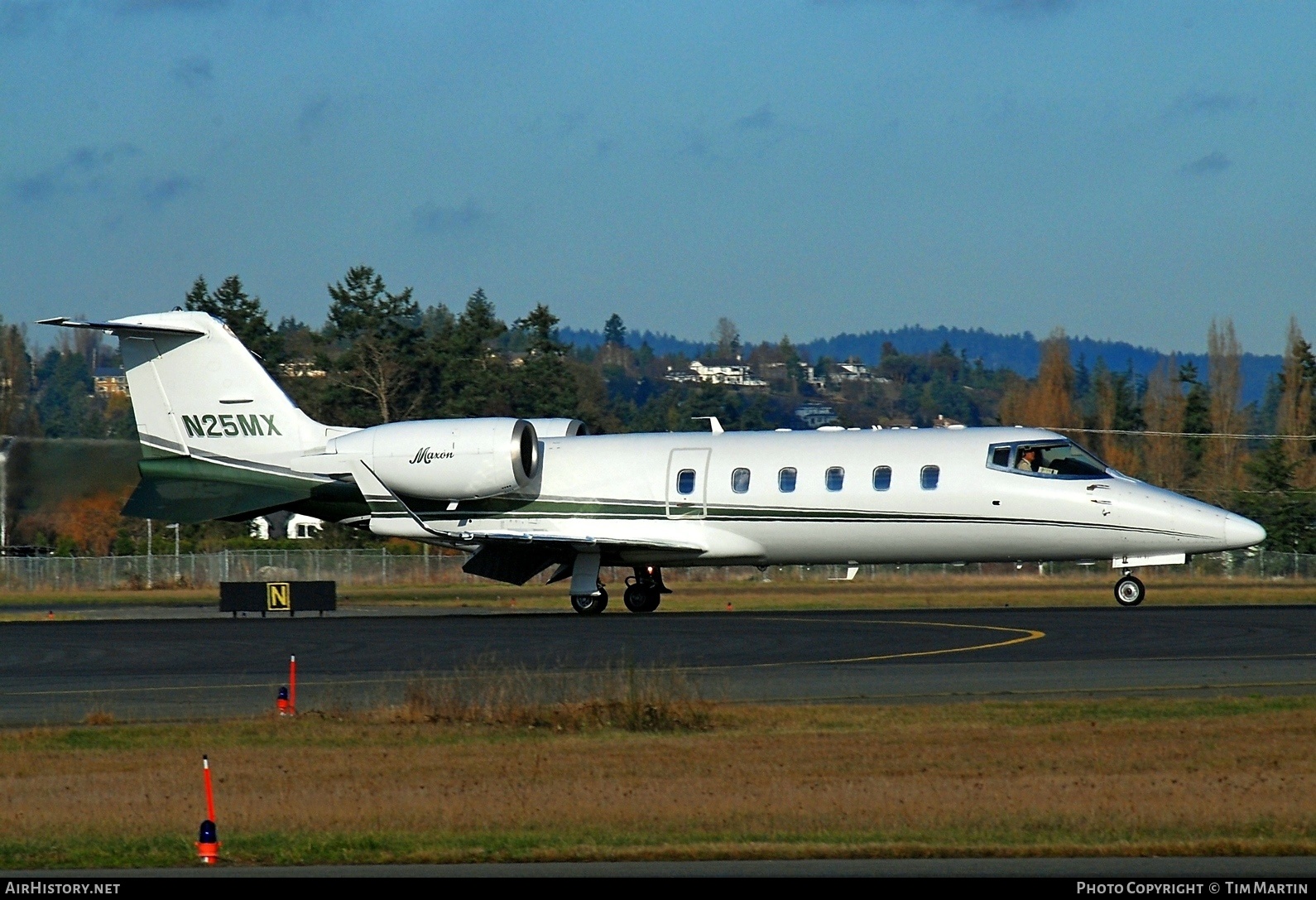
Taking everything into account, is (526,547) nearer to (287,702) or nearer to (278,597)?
(278,597)

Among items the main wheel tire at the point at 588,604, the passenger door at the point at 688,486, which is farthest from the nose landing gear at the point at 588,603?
the passenger door at the point at 688,486

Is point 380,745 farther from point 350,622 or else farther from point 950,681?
point 350,622

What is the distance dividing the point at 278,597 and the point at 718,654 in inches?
656

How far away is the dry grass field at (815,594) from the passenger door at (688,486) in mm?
2919

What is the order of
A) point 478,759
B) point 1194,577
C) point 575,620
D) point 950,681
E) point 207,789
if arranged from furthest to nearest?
point 1194,577, point 575,620, point 950,681, point 478,759, point 207,789

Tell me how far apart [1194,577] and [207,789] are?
44.5m

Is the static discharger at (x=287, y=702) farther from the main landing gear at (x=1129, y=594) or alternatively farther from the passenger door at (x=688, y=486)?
the main landing gear at (x=1129, y=594)

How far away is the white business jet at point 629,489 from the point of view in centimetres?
3103

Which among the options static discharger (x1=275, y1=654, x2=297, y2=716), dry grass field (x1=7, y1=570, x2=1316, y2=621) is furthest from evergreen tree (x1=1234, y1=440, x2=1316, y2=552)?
static discharger (x1=275, y1=654, x2=297, y2=716)

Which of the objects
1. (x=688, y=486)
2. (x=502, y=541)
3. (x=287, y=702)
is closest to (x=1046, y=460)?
(x=688, y=486)

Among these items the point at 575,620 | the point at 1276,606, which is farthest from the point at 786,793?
the point at 1276,606

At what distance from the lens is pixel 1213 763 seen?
13758mm

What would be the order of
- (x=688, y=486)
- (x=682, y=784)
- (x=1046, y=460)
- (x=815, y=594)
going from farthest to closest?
(x=815, y=594)
(x=688, y=486)
(x=1046, y=460)
(x=682, y=784)

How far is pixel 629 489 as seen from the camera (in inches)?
1302
